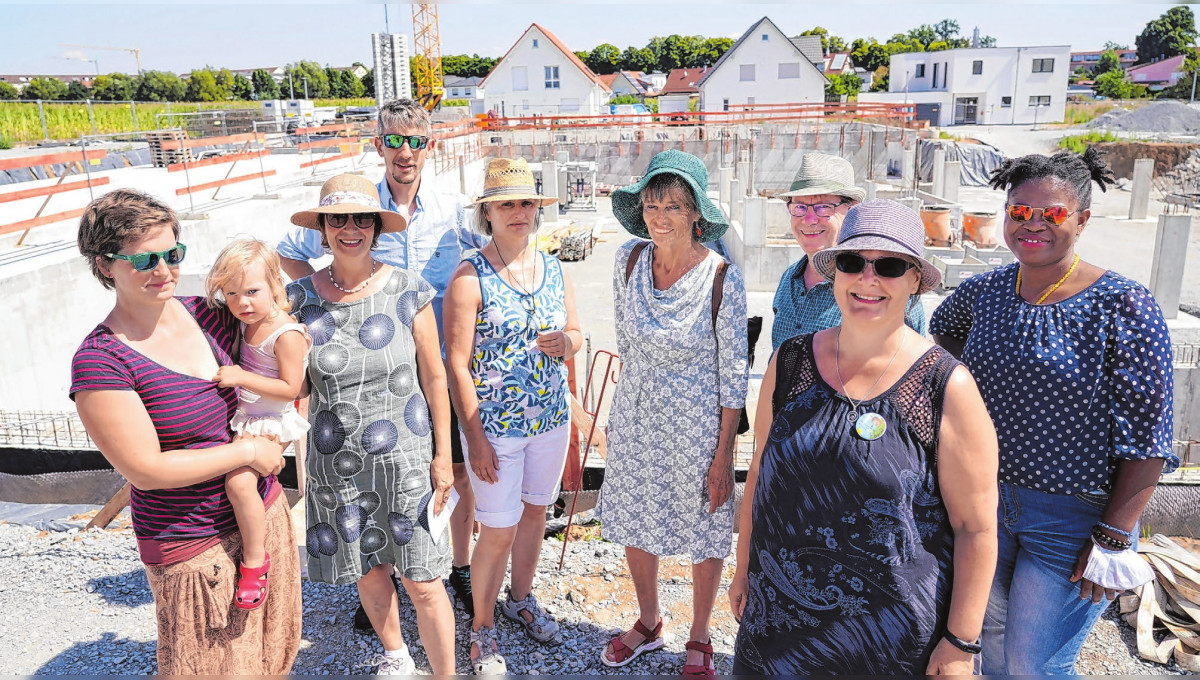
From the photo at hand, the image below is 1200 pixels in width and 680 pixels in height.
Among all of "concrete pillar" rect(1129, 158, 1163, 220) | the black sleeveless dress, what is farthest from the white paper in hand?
"concrete pillar" rect(1129, 158, 1163, 220)

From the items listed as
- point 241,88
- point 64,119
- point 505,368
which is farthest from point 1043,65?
point 505,368

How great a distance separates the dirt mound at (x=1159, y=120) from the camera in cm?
4525

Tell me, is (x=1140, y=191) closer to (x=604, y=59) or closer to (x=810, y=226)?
(x=810, y=226)

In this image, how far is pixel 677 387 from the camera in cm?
292

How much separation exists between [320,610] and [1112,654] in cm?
350

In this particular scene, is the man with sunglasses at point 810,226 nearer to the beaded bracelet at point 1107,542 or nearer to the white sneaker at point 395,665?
the beaded bracelet at point 1107,542

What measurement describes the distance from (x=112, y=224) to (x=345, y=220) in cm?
77

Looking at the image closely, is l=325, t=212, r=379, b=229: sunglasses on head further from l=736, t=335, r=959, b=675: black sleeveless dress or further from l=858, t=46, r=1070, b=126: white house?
l=858, t=46, r=1070, b=126: white house

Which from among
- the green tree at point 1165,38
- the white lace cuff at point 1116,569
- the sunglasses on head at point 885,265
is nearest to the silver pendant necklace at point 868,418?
the sunglasses on head at point 885,265

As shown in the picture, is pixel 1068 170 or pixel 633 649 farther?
pixel 633 649

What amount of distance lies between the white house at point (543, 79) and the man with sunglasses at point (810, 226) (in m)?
49.7

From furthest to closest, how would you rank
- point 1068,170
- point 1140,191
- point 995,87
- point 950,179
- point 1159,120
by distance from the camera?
point 995,87
point 1159,120
point 1140,191
point 950,179
point 1068,170

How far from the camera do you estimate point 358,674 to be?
317cm

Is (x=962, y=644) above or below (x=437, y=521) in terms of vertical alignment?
above
